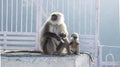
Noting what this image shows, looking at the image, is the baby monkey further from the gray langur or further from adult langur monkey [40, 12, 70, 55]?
adult langur monkey [40, 12, 70, 55]

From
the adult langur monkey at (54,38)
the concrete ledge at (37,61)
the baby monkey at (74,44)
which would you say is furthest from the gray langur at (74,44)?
the concrete ledge at (37,61)

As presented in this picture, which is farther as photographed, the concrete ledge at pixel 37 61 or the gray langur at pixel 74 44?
the gray langur at pixel 74 44

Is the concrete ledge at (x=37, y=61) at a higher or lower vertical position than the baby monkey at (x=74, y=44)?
lower

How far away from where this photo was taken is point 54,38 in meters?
5.68

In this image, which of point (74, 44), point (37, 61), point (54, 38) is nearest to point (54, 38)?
point (54, 38)

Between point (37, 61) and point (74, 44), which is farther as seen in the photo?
point (74, 44)

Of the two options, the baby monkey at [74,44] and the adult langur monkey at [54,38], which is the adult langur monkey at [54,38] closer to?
the adult langur monkey at [54,38]

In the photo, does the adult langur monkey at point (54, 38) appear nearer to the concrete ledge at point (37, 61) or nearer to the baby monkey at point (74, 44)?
the baby monkey at point (74, 44)

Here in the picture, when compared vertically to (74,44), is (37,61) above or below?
below

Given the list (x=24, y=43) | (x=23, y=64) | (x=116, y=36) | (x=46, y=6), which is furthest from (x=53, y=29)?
(x=116, y=36)

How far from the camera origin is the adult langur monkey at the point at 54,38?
561cm

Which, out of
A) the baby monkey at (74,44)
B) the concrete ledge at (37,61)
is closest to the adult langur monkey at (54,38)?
the baby monkey at (74,44)

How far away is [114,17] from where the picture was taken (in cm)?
2194

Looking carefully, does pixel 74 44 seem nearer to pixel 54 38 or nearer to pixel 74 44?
pixel 74 44
